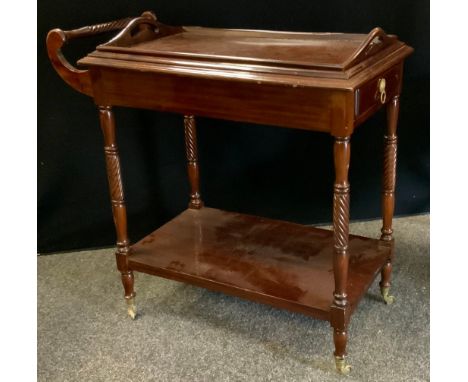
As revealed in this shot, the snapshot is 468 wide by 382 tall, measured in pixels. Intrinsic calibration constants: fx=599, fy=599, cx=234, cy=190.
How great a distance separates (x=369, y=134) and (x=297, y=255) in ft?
2.65

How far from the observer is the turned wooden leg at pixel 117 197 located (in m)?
2.06

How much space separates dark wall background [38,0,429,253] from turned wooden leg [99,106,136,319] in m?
0.58

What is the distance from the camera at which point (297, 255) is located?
224 centimetres

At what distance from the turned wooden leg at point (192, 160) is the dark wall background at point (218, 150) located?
0.18 m

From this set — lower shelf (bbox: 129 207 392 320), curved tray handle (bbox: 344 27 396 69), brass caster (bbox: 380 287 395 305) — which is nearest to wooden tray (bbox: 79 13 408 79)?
curved tray handle (bbox: 344 27 396 69)

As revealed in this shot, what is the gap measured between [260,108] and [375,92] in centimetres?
34

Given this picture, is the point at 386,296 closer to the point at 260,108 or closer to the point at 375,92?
the point at 375,92

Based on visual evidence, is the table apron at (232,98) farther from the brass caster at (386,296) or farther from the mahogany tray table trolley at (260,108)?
the brass caster at (386,296)

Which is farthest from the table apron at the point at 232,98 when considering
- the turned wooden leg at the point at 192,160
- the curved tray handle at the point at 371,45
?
the turned wooden leg at the point at 192,160

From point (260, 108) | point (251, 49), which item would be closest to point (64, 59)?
point (251, 49)

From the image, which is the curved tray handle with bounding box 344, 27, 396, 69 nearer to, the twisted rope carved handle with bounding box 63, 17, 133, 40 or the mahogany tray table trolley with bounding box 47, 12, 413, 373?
the mahogany tray table trolley with bounding box 47, 12, 413, 373

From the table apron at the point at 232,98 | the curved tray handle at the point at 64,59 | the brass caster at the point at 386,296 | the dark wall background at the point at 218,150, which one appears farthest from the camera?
the dark wall background at the point at 218,150

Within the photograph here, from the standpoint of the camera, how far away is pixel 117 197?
2182mm

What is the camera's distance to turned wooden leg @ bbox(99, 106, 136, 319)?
206 cm
